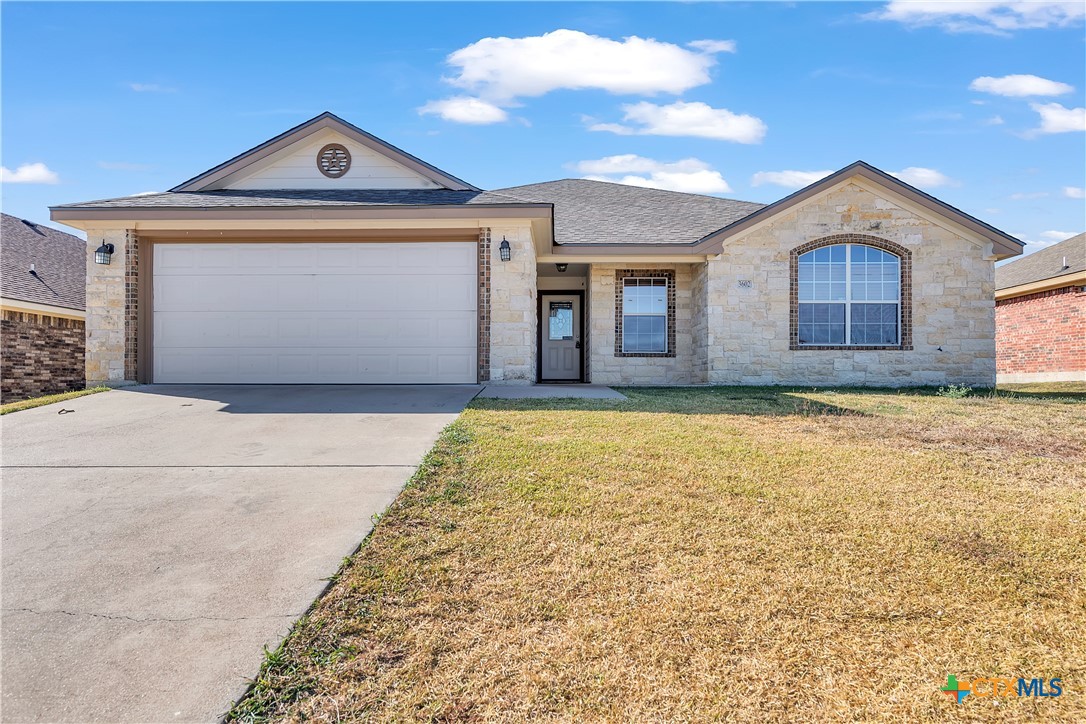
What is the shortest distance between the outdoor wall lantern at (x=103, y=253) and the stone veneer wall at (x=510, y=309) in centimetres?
654

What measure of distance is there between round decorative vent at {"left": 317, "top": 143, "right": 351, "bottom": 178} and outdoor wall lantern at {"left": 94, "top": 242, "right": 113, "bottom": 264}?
3818 mm

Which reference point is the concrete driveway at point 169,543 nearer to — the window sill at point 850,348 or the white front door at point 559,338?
the window sill at point 850,348

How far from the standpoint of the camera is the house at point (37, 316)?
13.4 m

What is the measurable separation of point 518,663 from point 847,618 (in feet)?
4.70

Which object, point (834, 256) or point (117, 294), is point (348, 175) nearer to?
point (117, 294)

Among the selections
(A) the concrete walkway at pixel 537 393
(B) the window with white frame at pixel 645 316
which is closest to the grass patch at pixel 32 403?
(A) the concrete walkway at pixel 537 393

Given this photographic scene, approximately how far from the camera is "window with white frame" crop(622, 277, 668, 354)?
543 inches

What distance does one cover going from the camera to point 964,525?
11.7 feet

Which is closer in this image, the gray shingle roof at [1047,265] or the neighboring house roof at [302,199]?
the neighboring house roof at [302,199]

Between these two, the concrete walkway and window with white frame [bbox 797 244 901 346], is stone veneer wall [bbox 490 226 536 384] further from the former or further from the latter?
window with white frame [bbox 797 244 901 346]

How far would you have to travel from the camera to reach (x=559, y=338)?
52.9ft

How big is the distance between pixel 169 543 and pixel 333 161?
31.6ft

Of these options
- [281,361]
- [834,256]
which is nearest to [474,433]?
[281,361]

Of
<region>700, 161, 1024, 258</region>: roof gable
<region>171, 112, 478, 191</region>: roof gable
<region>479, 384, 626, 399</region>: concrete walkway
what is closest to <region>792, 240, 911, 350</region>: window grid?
<region>700, 161, 1024, 258</region>: roof gable
